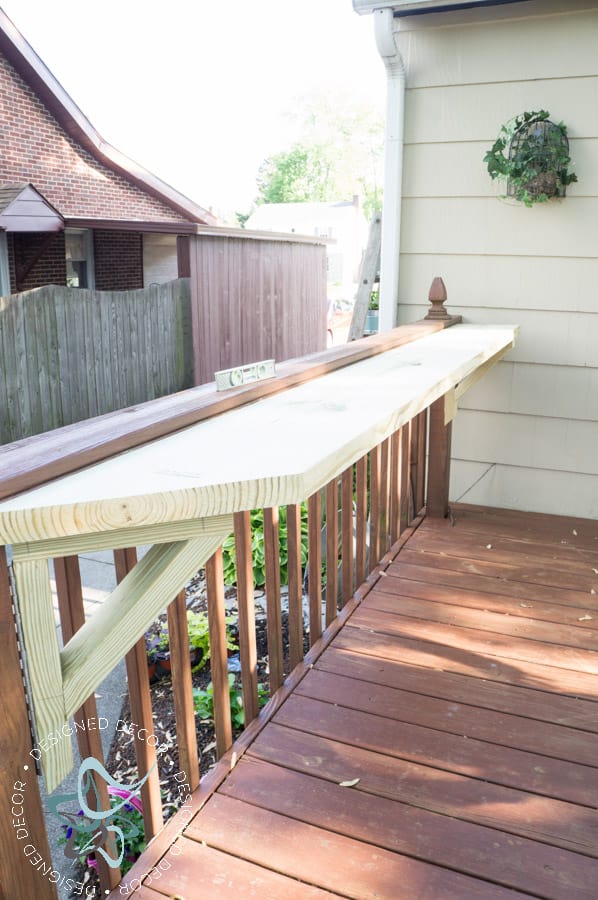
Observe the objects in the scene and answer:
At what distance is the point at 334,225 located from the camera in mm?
35281

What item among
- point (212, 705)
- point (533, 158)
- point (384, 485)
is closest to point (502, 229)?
point (533, 158)

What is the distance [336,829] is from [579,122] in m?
2.72

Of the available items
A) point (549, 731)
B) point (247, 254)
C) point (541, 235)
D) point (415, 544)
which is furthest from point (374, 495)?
point (247, 254)

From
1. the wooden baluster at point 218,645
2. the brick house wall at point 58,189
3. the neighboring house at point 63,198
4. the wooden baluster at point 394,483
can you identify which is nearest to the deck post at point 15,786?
the wooden baluster at point 218,645

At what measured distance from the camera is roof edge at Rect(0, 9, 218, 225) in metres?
8.85

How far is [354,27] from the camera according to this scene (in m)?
35.2

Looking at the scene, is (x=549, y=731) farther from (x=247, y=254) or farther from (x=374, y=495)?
(x=247, y=254)

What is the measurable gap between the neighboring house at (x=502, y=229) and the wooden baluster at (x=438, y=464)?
294 millimetres

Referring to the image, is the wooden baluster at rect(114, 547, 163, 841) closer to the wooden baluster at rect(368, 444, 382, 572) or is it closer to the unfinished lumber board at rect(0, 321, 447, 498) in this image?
the unfinished lumber board at rect(0, 321, 447, 498)

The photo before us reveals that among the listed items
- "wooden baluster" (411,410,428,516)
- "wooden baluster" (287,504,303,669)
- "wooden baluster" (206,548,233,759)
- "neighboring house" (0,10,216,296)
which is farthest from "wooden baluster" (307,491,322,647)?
"neighboring house" (0,10,216,296)

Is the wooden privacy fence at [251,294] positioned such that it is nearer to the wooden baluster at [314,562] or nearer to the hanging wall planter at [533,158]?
the hanging wall planter at [533,158]

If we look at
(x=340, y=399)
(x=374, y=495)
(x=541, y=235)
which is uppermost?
(x=541, y=235)

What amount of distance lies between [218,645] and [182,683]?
15 cm

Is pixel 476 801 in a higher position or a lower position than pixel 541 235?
lower
